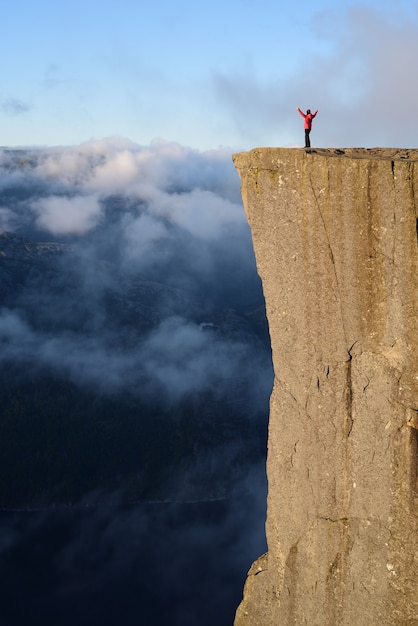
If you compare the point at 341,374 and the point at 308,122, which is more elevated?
the point at 308,122

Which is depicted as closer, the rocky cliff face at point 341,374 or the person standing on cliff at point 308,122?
the rocky cliff face at point 341,374

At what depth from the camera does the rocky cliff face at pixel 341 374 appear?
1534 cm

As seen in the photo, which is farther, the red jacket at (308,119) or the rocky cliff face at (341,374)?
the red jacket at (308,119)

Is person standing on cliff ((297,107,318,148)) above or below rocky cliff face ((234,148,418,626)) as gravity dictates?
above

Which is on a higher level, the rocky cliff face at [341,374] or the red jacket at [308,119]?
the red jacket at [308,119]

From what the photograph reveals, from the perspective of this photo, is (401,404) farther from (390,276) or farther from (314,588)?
(314,588)

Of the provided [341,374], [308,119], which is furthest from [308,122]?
[341,374]

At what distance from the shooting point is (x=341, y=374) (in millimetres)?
16578

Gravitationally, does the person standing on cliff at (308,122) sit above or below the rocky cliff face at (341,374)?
above

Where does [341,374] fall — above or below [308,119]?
below

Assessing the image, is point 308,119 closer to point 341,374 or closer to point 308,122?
point 308,122

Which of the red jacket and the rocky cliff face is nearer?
the rocky cliff face

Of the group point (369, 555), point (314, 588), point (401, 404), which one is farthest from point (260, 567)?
point (401, 404)

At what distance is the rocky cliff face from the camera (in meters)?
15.3
